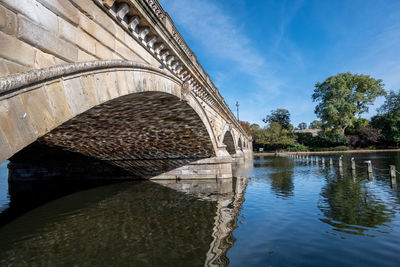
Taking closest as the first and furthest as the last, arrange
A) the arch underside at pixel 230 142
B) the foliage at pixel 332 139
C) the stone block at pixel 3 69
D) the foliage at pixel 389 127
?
the stone block at pixel 3 69
the arch underside at pixel 230 142
the foliage at pixel 389 127
the foliage at pixel 332 139

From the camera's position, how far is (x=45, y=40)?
3100 mm

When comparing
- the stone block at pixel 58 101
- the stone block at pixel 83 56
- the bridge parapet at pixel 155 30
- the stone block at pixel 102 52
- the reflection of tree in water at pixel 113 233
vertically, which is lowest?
the reflection of tree in water at pixel 113 233

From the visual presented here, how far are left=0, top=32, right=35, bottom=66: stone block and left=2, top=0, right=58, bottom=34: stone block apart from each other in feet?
1.25

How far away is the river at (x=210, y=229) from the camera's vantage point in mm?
4852

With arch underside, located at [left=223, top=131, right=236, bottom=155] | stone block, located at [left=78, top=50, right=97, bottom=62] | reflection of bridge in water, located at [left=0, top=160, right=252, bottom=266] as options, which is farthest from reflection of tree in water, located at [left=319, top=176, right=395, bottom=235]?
arch underside, located at [left=223, top=131, right=236, bottom=155]

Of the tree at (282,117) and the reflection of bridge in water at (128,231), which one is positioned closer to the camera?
the reflection of bridge in water at (128,231)

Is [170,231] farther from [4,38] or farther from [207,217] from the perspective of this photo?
[4,38]

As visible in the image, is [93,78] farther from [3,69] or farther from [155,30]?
[155,30]

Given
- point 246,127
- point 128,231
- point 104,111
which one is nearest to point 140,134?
point 104,111

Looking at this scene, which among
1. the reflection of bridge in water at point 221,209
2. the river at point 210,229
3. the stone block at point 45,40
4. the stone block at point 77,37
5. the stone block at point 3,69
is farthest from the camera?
the reflection of bridge in water at point 221,209

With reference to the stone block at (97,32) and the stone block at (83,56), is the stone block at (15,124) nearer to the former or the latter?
the stone block at (83,56)

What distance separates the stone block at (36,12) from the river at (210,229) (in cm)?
434

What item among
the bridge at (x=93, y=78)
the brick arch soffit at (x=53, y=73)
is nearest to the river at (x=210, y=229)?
the bridge at (x=93, y=78)

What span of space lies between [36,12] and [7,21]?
535 mm
